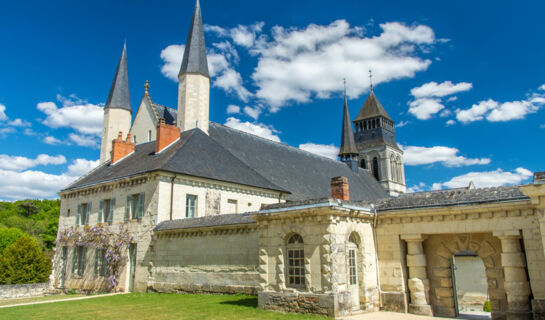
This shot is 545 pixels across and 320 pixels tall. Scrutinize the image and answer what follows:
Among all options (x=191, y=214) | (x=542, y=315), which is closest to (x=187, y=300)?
(x=191, y=214)

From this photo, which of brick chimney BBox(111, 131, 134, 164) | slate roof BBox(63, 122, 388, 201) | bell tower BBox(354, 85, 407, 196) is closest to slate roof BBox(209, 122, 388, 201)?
slate roof BBox(63, 122, 388, 201)

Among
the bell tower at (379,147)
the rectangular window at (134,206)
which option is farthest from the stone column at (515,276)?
the bell tower at (379,147)

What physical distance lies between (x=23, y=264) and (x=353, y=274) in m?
21.7

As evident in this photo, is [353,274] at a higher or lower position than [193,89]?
lower

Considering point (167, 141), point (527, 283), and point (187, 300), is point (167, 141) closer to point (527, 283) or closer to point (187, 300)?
point (187, 300)

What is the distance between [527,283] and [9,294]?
74.4ft

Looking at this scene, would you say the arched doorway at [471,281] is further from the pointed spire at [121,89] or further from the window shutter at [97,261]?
the pointed spire at [121,89]

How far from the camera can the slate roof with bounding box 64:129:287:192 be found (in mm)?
19256

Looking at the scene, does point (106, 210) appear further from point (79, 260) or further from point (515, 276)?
point (515, 276)

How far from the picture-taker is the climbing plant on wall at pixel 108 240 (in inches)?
741

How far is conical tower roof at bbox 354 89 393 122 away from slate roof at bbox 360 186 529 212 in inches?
1478

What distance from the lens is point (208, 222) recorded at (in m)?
16.0

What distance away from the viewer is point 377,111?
48688mm

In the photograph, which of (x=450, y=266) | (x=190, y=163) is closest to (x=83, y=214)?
(x=190, y=163)
